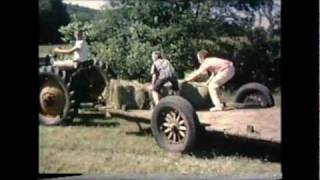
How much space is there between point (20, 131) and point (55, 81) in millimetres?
594

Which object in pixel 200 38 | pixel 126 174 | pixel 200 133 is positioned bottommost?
pixel 126 174

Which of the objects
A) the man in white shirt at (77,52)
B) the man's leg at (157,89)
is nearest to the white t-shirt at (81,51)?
the man in white shirt at (77,52)

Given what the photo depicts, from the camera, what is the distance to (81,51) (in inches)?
227

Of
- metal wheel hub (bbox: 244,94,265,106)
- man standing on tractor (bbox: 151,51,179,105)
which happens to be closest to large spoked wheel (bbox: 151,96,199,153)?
man standing on tractor (bbox: 151,51,179,105)

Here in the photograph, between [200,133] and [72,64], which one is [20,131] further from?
[200,133]

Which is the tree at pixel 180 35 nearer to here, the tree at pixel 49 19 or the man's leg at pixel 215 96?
the man's leg at pixel 215 96

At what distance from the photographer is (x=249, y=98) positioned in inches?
223

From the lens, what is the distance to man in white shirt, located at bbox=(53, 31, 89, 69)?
573cm

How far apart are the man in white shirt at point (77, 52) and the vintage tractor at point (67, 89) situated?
0.04m

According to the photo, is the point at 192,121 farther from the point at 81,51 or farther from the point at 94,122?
the point at 81,51

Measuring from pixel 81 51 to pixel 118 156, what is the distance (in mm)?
1079

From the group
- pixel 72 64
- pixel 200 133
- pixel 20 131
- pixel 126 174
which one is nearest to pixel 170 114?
pixel 200 133

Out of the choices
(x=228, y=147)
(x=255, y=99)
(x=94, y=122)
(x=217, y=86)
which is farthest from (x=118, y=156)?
(x=255, y=99)

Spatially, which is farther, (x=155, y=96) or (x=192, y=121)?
(x=155, y=96)
